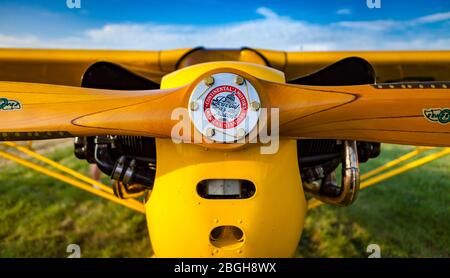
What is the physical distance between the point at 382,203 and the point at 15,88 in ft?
11.4

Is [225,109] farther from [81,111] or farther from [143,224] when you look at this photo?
[143,224]

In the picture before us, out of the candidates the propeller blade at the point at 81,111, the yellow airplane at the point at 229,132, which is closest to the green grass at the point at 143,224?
the yellow airplane at the point at 229,132

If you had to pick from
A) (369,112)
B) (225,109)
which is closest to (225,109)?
(225,109)

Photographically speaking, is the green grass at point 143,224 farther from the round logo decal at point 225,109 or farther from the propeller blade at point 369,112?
the round logo decal at point 225,109

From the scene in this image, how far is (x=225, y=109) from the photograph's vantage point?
1100mm

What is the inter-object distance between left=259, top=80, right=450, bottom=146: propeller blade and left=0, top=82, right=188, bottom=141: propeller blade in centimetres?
→ 34

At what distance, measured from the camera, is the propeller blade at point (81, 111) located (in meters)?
1.19

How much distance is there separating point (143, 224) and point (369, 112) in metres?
2.44

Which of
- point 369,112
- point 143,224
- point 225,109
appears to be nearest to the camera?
point 225,109

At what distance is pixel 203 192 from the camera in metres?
1.31

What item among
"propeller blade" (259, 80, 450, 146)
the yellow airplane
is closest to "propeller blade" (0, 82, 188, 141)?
the yellow airplane

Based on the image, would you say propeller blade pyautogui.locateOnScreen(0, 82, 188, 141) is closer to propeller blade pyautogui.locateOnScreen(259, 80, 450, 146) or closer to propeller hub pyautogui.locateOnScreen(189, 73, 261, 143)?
propeller hub pyautogui.locateOnScreen(189, 73, 261, 143)
